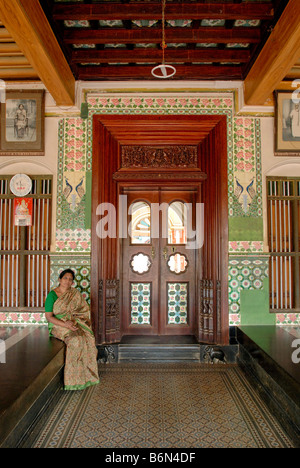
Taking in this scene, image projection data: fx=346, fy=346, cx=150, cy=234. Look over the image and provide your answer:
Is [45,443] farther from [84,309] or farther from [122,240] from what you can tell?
[122,240]

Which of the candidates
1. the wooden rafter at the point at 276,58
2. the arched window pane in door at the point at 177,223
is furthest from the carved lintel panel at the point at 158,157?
the wooden rafter at the point at 276,58

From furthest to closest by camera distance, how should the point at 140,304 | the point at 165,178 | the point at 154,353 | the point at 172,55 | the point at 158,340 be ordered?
A: the point at 140,304
the point at 165,178
the point at 158,340
the point at 154,353
the point at 172,55

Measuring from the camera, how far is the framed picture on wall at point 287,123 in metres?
4.87

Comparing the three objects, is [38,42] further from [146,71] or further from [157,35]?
[146,71]

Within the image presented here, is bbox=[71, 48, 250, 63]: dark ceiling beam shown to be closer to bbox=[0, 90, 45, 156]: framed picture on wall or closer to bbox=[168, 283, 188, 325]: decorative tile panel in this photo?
bbox=[0, 90, 45, 156]: framed picture on wall

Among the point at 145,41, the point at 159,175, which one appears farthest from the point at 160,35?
the point at 159,175

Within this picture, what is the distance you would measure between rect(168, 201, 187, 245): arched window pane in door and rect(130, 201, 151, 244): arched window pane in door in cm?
33

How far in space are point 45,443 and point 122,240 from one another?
301 centimetres

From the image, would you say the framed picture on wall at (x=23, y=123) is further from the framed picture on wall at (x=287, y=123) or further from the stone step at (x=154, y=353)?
the framed picture on wall at (x=287, y=123)

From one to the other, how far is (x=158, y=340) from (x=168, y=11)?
403 centimetres

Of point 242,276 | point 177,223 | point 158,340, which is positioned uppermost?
point 177,223

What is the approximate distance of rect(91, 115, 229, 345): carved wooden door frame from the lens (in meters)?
4.76

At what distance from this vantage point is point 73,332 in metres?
3.91
